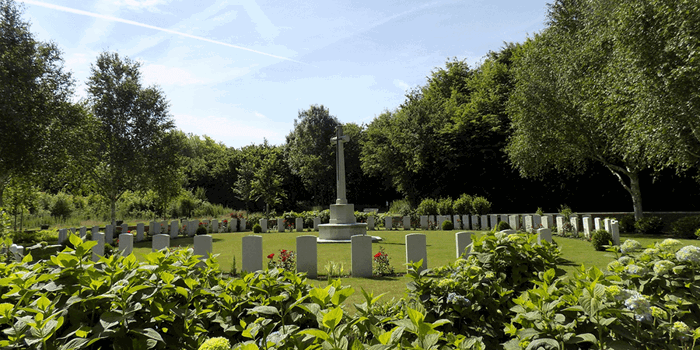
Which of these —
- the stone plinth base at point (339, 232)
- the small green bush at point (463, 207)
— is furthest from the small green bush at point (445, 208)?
the stone plinth base at point (339, 232)

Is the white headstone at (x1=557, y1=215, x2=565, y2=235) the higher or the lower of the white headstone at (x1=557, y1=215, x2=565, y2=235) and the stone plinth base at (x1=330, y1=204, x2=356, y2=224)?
the lower

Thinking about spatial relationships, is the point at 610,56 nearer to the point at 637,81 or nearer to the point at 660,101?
the point at 637,81

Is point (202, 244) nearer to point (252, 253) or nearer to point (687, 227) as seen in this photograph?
point (252, 253)

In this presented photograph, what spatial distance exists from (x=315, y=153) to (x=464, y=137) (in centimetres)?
1658

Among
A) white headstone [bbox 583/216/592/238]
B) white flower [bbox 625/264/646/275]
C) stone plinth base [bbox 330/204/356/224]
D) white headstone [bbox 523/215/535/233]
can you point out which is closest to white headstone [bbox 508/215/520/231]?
white headstone [bbox 523/215/535/233]

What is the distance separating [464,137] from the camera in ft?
86.2

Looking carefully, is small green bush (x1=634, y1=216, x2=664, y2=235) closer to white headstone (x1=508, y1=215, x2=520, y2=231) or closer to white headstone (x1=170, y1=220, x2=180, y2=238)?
white headstone (x1=508, y1=215, x2=520, y2=231)

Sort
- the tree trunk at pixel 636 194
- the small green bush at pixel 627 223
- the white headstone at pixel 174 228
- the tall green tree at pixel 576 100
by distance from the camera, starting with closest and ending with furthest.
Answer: the tall green tree at pixel 576 100 → the small green bush at pixel 627 223 → the tree trunk at pixel 636 194 → the white headstone at pixel 174 228

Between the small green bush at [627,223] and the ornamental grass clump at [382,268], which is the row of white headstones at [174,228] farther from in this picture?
the small green bush at [627,223]

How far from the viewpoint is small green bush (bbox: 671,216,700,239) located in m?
13.4

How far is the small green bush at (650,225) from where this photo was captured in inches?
621

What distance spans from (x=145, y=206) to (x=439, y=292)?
32.3 metres

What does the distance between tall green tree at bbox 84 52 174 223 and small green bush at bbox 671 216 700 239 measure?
23.8 meters

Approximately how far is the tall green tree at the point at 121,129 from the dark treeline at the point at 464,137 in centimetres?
6
